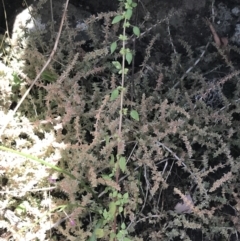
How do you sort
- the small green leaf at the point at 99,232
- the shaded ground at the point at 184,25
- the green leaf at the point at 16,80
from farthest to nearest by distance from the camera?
1. the shaded ground at the point at 184,25
2. the green leaf at the point at 16,80
3. the small green leaf at the point at 99,232

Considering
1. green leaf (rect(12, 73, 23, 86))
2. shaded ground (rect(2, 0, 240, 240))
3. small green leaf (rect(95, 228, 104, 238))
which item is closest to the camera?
small green leaf (rect(95, 228, 104, 238))

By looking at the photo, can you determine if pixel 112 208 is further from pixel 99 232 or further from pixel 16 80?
pixel 16 80

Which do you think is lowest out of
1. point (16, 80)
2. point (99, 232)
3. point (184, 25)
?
point (99, 232)

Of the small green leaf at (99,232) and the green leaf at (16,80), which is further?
the green leaf at (16,80)

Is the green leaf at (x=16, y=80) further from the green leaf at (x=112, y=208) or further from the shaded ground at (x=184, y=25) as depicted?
the green leaf at (x=112, y=208)

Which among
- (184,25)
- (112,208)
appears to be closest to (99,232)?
(112,208)

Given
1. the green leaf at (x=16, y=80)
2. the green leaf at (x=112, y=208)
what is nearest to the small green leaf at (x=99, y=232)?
the green leaf at (x=112, y=208)

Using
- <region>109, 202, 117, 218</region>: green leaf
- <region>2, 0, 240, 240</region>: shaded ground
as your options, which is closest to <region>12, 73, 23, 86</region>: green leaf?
<region>2, 0, 240, 240</region>: shaded ground

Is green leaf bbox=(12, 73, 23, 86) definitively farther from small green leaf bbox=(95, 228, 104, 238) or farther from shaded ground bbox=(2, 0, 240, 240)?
small green leaf bbox=(95, 228, 104, 238)

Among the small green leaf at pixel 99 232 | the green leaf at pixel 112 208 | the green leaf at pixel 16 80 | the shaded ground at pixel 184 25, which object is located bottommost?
the small green leaf at pixel 99 232

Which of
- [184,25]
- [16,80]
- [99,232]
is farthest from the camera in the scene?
[184,25]

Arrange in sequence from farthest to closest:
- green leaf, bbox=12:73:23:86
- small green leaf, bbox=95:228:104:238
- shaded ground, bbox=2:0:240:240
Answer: shaded ground, bbox=2:0:240:240, green leaf, bbox=12:73:23:86, small green leaf, bbox=95:228:104:238

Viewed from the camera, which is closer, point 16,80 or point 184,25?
point 16,80

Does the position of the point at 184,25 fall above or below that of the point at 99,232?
above
